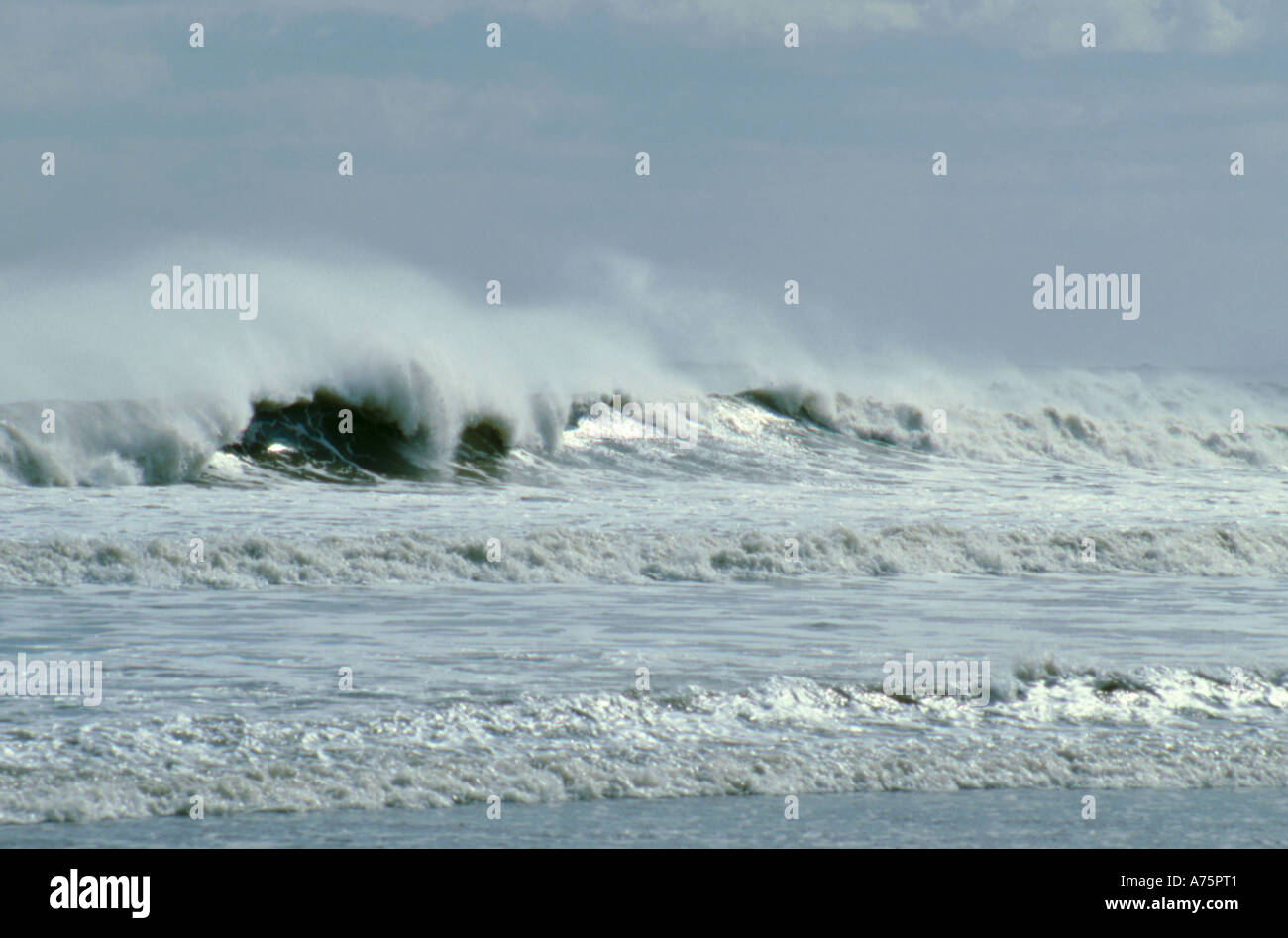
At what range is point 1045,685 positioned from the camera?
7.48 metres

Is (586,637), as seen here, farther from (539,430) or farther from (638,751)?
(539,430)

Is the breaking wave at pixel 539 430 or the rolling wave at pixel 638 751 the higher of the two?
the breaking wave at pixel 539 430

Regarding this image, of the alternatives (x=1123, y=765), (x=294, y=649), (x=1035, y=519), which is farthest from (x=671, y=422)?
(x=1123, y=765)

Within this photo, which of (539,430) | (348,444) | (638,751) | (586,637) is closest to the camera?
(638,751)

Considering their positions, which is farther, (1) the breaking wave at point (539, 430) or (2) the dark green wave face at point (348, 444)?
(2) the dark green wave face at point (348, 444)

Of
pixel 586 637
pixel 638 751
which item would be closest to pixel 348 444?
pixel 586 637

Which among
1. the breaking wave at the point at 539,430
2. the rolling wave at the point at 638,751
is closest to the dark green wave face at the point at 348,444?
the breaking wave at the point at 539,430

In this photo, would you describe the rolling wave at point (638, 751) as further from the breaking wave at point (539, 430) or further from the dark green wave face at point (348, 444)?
the dark green wave face at point (348, 444)

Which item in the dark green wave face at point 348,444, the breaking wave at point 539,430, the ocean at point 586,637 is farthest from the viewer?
the dark green wave face at point 348,444

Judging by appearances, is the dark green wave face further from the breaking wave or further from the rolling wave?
the rolling wave

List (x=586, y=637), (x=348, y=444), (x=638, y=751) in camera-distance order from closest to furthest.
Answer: (x=638, y=751) → (x=586, y=637) → (x=348, y=444)

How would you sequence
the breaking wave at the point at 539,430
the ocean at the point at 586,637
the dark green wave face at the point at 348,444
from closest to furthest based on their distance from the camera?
the ocean at the point at 586,637
the breaking wave at the point at 539,430
the dark green wave face at the point at 348,444
